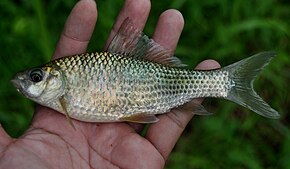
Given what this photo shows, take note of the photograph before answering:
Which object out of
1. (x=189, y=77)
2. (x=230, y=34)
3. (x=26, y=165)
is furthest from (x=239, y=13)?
(x=26, y=165)

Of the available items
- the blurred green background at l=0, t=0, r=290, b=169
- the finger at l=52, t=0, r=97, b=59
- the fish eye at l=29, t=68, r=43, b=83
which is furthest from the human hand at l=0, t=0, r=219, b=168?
the blurred green background at l=0, t=0, r=290, b=169

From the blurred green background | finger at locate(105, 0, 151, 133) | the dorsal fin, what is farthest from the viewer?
the blurred green background

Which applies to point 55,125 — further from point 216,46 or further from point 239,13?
point 239,13

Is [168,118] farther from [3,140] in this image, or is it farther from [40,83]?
[3,140]

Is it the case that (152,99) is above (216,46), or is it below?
below

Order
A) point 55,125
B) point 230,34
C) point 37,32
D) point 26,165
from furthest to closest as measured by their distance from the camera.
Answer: point 230,34
point 37,32
point 55,125
point 26,165

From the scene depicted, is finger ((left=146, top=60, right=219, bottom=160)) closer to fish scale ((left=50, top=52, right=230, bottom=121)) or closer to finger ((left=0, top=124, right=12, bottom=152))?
fish scale ((left=50, top=52, right=230, bottom=121))

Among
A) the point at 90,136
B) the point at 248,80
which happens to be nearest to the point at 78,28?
the point at 90,136
